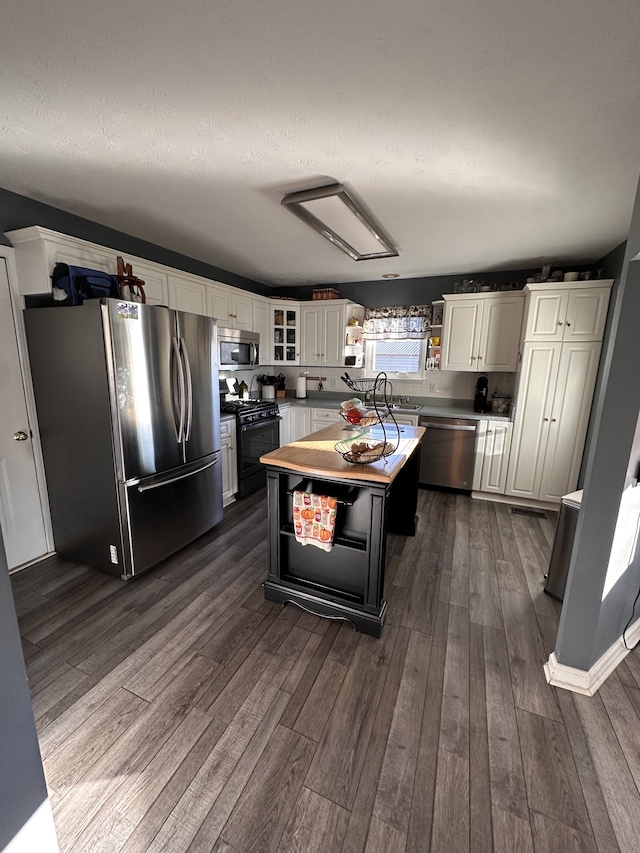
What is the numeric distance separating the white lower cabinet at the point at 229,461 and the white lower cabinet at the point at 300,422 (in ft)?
4.17

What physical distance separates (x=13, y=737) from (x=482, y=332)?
4.36 m

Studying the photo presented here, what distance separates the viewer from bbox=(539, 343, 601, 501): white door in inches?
127

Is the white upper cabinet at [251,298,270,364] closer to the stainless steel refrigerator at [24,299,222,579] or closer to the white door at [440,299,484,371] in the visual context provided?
the stainless steel refrigerator at [24,299,222,579]

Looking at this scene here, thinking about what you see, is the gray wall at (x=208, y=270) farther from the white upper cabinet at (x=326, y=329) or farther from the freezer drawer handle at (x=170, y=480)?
the freezer drawer handle at (x=170, y=480)

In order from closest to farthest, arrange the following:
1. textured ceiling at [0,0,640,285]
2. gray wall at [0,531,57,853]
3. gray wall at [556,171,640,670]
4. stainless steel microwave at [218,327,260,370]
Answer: gray wall at [0,531,57,853]
textured ceiling at [0,0,640,285]
gray wall at [556,171,640,670]
stainless steel microwave at [218,327,260,370]

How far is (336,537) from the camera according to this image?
2018mm

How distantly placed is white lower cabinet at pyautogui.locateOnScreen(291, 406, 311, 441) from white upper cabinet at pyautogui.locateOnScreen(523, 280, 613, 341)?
106 inches

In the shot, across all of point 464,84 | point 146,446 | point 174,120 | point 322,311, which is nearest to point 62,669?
point 146,446

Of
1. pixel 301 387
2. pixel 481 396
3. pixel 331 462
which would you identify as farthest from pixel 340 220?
pixel 301 387

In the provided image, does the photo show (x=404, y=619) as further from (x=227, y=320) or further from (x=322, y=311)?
(x=322, y=311)

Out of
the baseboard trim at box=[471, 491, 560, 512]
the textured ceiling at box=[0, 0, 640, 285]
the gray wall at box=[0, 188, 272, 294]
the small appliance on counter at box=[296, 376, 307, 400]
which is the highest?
the textured ceiling at box=[0, 0, 640, 285]

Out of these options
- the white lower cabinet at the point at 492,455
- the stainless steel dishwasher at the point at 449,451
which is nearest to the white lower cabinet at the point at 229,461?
the stainless steel dishwasher at the point at 449,451

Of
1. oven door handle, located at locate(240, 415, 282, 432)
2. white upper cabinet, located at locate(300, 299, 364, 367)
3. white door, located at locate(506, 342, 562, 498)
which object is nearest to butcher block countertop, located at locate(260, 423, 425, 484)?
oven door handle, located at locate(240, 415, 282, 432)

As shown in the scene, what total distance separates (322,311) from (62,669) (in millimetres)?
4257
